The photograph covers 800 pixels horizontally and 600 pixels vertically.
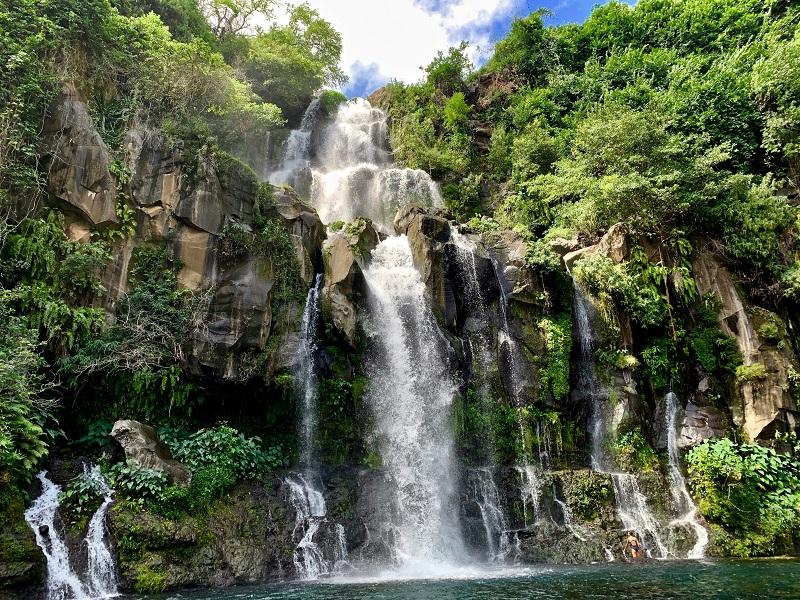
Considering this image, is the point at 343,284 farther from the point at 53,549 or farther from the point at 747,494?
the point at 747,494

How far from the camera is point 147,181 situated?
568 inches

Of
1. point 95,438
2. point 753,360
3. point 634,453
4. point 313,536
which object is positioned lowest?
point 313,536

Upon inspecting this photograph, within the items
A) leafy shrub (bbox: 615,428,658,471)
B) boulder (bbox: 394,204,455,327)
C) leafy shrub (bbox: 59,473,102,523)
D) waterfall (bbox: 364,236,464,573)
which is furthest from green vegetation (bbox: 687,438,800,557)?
leafy shrub (bbox: 59,473,102,523)

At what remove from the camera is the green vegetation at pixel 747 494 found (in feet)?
Result: 44.1

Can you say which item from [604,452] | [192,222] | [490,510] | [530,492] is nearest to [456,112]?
[192,222]

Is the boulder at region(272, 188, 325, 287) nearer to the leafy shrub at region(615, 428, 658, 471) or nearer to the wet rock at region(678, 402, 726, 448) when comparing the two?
the leafy shrub at region(615, 428, 658, 471)

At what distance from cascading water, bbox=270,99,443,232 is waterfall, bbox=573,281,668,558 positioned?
30.3 feet

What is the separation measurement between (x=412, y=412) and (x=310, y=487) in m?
3.49

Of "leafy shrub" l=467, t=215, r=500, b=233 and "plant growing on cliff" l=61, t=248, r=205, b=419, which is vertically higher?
"leafy shrub" l=467, t=215, r=500, b=233

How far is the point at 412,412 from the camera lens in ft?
48.7

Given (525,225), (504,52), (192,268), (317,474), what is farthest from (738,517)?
(504,52)

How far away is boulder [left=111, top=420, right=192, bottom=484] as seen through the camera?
431 inches

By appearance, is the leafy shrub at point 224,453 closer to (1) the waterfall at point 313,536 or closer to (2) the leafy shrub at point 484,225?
(1) the waterfall at point 313,536

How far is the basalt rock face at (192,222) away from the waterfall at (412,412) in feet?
8.61
